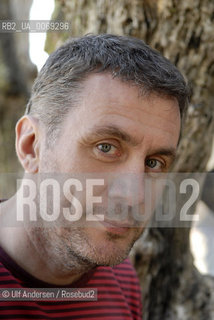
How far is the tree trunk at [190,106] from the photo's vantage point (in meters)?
1.99

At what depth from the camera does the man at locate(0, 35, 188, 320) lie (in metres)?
1.35

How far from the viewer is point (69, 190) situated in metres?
1.38

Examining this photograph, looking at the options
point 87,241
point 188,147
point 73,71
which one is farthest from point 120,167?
point 188,147

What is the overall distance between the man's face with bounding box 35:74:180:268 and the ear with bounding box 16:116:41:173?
0.22 ft

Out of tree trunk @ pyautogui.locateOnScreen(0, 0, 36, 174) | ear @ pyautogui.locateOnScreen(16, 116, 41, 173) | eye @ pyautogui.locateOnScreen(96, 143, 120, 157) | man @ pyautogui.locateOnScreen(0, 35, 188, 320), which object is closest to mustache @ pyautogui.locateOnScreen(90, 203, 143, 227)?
man @ pyautogui.locateOnScreen(0, 35, 188, 320)

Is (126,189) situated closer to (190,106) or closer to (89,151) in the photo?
(89,151)

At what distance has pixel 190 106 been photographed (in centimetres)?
210

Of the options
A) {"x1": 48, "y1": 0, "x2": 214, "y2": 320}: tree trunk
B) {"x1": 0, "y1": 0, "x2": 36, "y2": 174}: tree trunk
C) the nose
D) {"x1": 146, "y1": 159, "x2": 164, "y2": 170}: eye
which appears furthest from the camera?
{"x1": 0, "y1": 0, "x2": 36, "y2": 174}: tree trunk

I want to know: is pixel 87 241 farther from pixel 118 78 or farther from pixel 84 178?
pixel 118 78

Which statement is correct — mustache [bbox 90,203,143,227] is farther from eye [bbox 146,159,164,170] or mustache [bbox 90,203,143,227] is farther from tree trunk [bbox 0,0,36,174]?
tree trunk [bbox 0,0,36,174]

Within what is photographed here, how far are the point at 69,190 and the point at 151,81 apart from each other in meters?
0.42

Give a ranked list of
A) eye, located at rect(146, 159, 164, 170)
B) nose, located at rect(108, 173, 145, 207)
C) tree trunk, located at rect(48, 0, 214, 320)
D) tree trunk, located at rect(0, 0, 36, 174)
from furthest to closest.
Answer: tree trunk, located at rect(0, 0, 36, 174), tree trunk, located at rect(48, 0, 214, 320), eye, located at rect(146, 159, 164, 170), nose, located at rect(108, 173, 145, 207)

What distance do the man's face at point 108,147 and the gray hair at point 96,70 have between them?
3 centimetres

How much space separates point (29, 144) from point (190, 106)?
910mm
